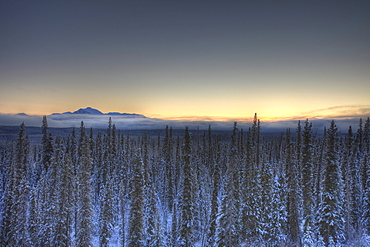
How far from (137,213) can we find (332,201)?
1211 inches

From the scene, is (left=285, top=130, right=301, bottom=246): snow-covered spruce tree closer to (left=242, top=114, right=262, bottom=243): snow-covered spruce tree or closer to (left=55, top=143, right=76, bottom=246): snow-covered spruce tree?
(left=242, top=114, right=262, bottom=243): snow-covered spruce tree

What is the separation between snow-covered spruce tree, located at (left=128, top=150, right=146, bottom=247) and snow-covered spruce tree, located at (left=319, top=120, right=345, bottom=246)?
2871 centimetres

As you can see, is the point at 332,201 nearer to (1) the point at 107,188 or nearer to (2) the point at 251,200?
(2) the point at 251,200

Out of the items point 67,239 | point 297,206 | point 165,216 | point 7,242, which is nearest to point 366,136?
point 297,206

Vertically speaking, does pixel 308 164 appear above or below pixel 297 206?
above

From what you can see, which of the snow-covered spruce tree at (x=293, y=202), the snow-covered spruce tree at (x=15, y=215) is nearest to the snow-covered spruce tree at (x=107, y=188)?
the snow-covered spruce tree at (x=15, y=215)

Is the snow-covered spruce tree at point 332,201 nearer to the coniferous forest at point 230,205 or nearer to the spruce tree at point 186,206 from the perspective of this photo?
the coniferous forest at point 230,205

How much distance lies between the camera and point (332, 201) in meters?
36.8

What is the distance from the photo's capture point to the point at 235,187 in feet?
122

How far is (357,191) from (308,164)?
47.0ft

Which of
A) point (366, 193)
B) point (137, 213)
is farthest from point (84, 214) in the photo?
point (366, 193)

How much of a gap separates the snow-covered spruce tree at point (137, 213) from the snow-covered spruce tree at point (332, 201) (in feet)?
94.2

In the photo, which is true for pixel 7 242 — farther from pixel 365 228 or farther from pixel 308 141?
pixel 365 228

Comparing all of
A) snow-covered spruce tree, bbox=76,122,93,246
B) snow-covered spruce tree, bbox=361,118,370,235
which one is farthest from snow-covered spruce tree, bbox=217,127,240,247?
snow-covered spruce tree, bbox=361,118,370,235
